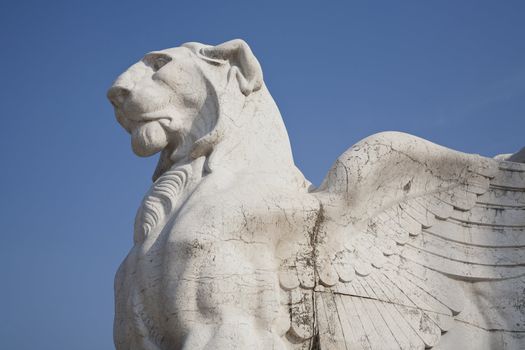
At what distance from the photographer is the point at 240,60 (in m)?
4.29

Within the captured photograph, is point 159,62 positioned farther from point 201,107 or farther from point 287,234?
point 287,234

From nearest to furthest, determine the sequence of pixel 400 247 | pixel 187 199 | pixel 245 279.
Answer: pixel 245 279 → pixel 187 199 → pixel 400 247

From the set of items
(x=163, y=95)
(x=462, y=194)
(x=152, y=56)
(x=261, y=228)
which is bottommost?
(x=261, y=228)

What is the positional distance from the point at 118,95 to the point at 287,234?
1261mm

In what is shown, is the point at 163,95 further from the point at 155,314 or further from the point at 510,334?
the point at 510,334

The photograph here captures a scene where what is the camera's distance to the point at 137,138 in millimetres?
4156

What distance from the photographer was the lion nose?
13.7 ft

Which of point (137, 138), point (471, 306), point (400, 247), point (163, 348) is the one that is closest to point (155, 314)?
point (163, 348)

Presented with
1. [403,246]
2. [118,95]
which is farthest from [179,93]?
[403,246]

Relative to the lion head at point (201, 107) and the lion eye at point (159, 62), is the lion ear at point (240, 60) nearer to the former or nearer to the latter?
the lion head at point (201, 107)

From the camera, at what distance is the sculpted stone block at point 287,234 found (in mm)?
3547

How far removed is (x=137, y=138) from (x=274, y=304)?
1.24 meters

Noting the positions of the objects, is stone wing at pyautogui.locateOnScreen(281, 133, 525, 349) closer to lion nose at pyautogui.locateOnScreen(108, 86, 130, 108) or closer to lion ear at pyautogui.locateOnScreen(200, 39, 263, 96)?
lion ear at pyautogui.locateOnScreen(200, 39, 263, 96)

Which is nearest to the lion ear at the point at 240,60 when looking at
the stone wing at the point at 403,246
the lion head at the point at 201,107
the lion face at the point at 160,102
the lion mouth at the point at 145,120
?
the lion head at the point at 201,107
